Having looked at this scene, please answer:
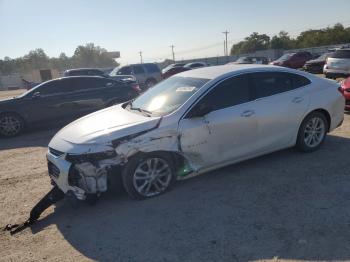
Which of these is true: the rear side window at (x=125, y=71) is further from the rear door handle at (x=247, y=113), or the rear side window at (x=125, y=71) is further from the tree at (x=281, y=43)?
the tree at (x=281, y=43)

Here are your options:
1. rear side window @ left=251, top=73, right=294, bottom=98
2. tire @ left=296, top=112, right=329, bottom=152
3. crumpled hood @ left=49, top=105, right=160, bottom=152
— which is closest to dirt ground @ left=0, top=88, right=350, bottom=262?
tire @ left=296, top=112, right=329, bottom=152

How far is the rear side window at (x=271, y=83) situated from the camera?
563 centimetres

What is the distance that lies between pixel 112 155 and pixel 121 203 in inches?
28.3

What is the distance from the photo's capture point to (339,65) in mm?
17531

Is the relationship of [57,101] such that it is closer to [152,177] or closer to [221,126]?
[152,177]

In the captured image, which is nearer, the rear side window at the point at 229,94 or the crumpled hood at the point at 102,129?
the crumpled hood at the point at 102,129

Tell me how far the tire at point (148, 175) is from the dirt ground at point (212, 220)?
0.15 m

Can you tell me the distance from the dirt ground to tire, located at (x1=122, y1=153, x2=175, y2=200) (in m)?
0.15

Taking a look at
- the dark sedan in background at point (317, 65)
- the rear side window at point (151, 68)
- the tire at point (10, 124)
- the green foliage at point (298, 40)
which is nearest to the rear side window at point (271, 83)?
the tire at point (10, 124)

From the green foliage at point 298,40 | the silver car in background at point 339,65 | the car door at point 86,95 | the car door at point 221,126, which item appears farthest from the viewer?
the green foliage at point 298,40

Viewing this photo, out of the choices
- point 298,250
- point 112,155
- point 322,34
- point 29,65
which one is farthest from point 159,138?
point 29,65

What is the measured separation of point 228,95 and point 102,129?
1868mm

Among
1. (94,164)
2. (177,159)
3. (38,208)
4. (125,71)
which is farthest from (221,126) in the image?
(125,71)

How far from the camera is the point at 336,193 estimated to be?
15.2 ft
